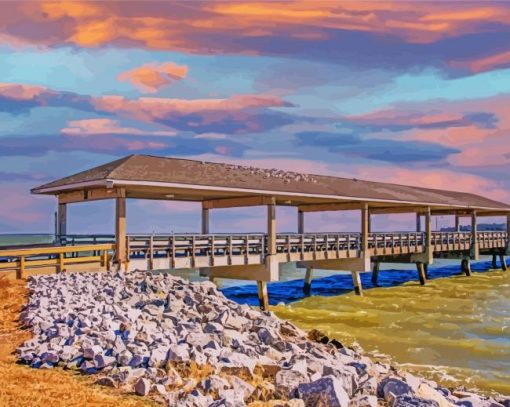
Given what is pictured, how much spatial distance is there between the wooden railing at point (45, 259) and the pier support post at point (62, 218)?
148 inches

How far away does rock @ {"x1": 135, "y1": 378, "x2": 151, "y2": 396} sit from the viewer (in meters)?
6.91

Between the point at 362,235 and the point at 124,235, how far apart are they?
1417 cm

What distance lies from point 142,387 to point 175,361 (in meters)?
0.87

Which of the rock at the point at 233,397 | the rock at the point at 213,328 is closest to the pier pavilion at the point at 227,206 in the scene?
the rock at the point at 213,328

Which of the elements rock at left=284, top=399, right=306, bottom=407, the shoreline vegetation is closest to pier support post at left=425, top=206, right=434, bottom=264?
the shoreline vegetation

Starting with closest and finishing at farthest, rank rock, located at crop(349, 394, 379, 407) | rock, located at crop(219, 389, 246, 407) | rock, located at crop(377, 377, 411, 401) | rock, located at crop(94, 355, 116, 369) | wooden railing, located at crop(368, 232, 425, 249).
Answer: rock, located at crop(219, 389, 246, 407) < rock, located at crop(349, 394, 379, 407) < rock, located at crop(377, 377, 411, 401) < rock, located at crop(94, 355, 116, 369) < wooden railing, located at crop(368, 232, 425, 249)

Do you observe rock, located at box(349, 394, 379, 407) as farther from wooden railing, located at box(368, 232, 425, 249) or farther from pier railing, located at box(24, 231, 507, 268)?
wooden railing, located at box(368, 232, 425, 249)

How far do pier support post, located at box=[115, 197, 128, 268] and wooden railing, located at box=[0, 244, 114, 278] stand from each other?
0.25 m

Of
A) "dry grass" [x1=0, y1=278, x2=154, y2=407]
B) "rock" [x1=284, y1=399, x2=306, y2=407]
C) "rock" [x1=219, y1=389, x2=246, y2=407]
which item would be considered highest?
"rock" [x1=219, y1=389, x2=246, y2=407]

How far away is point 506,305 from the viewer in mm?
25219

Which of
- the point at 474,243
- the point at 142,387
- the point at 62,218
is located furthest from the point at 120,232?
the point at 474,243

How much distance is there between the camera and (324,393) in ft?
22.1

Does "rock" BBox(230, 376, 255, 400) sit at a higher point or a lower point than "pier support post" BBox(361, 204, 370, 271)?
lower

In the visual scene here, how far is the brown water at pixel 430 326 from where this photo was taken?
44.1 feet
